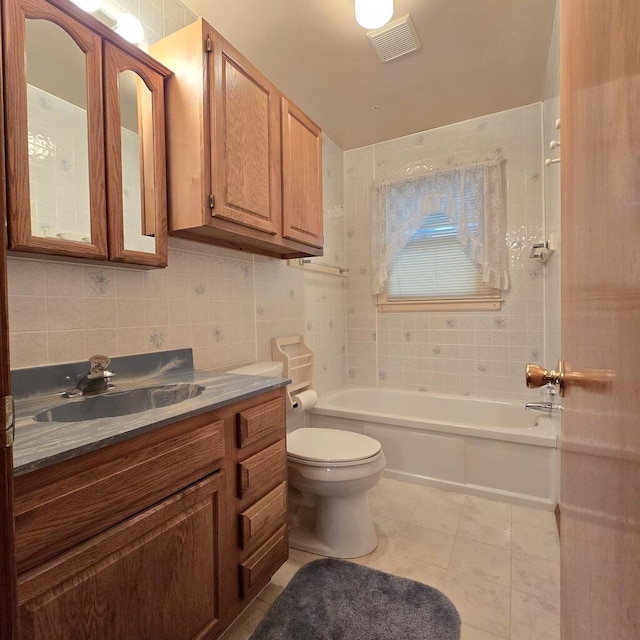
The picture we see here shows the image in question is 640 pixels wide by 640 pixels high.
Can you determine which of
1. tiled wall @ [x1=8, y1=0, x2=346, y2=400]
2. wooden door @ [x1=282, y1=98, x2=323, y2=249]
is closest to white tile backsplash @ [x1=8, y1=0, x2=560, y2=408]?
tiled wall @ [x1=8, y1=0, x2=346, y2=400]

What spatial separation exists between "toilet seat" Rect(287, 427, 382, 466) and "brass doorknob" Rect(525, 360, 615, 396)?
3.26 ft

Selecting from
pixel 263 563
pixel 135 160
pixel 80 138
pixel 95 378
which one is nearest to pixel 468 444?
pixel 263 563

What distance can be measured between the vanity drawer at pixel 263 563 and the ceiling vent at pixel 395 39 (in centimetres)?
227

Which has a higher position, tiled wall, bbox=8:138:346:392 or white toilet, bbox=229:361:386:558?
tiled wall, bbox=8:138:346:392

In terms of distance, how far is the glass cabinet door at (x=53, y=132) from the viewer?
0.95 m

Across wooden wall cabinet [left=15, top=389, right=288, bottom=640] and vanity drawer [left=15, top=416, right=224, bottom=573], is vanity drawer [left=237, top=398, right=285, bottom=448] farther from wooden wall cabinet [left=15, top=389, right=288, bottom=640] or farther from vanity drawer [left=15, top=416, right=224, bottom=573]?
vanity drawer [left=15, top=416, right=224, bottom=573]

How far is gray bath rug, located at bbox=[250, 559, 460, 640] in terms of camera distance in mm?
1216

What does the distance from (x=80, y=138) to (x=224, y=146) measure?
464mm

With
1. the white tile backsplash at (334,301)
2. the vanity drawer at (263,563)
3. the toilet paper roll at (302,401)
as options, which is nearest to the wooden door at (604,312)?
the vanity drawer at (263,563)

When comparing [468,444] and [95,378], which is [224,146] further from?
[468,444]

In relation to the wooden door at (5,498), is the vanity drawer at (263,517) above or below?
below

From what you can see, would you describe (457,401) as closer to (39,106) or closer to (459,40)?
(459,40)

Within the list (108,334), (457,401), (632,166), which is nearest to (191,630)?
(108,334)

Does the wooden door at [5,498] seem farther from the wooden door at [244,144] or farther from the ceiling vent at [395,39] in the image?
the ceiling vent at [395,39]
